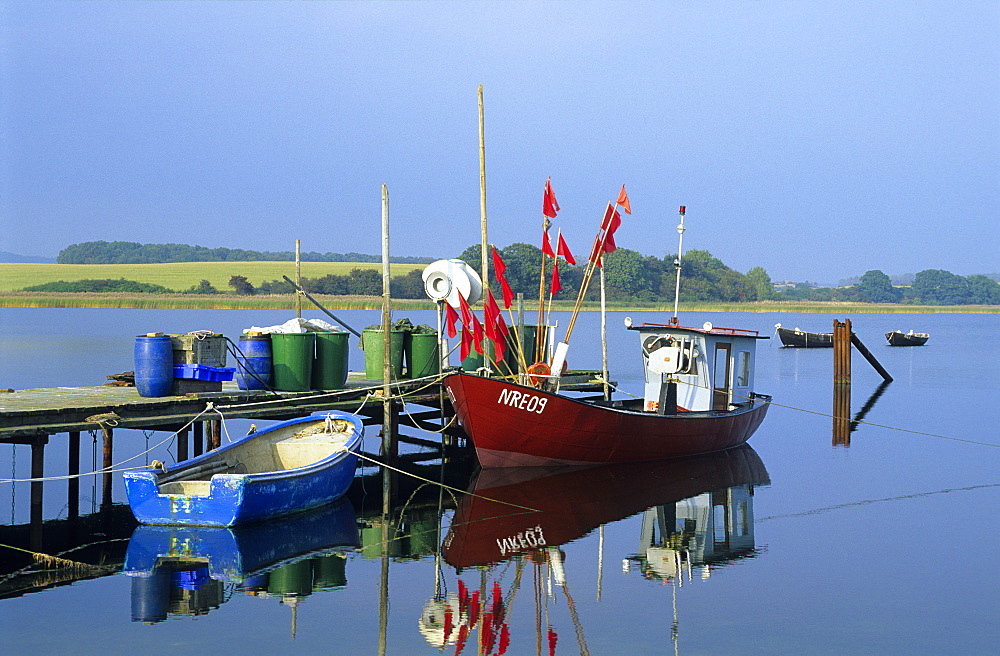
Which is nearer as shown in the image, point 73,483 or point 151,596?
point 151,596

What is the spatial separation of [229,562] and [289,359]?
21.2ft

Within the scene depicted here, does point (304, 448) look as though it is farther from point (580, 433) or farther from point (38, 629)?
point (38, 629)

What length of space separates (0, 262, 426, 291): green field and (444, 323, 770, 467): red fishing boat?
10859cm

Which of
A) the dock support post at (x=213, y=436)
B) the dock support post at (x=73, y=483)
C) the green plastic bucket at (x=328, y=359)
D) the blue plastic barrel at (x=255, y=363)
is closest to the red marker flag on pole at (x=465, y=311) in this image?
the green plastic bucket at (x=328, y=359)

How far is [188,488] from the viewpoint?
50.6 ft

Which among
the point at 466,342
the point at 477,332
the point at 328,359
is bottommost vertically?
the point at 328,359

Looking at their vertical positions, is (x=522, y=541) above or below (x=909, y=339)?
below

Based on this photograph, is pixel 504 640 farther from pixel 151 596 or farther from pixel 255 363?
pixel 255 363

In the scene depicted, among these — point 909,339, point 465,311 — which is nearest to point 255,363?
point 465,311

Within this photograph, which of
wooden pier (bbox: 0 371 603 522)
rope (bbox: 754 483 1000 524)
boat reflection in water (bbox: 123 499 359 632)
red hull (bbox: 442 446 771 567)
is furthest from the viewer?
rope (bbox: 754 483 1000 524)

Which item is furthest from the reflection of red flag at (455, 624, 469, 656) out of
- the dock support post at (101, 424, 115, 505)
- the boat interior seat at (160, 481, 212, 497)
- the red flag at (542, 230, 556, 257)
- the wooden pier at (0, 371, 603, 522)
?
the red flag at (542, 230, 556, 257)

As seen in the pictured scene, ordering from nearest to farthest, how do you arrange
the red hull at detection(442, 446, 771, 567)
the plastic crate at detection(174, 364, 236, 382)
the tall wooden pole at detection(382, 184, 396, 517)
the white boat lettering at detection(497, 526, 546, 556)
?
the white boat lettering at detection(497, 526, 546, 556) < the red hull at detection(442, 446, 771, 567) < the plastic crate at detection(174, 364, 236, 382) < the tall wooden pole at detection(382, 184, 396, 517)

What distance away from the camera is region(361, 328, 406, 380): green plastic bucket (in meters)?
21.6

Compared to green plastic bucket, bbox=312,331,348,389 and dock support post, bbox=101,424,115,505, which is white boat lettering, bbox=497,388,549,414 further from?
dock support post, bbox=101,424,115,505
